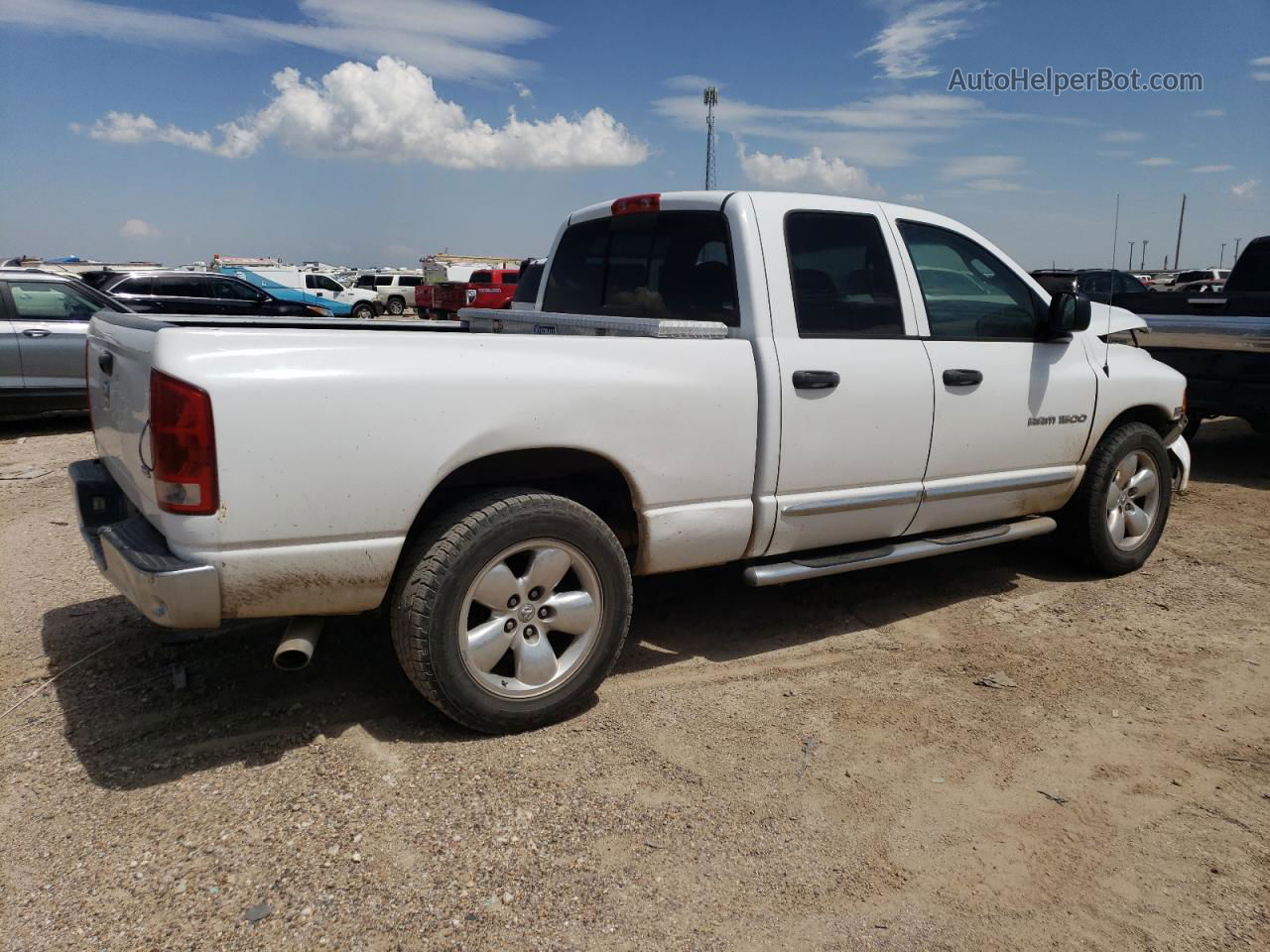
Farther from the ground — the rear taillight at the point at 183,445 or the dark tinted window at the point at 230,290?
the dark tinted window at the point at 230,290

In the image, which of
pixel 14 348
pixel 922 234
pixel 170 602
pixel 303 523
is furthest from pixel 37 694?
pixel 14 348

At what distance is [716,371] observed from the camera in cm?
353

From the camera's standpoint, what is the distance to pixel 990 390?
434 cm

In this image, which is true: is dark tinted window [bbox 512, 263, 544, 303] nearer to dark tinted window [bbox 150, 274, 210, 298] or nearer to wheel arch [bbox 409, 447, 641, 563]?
wheel arch [bbox 409, 447, 641, 563]

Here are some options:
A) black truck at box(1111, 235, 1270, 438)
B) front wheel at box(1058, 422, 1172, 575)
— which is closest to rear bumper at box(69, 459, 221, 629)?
front wheel at box(1058, 422, 1172, 575)

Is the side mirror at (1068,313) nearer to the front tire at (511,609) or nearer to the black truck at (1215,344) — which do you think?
the front tire at (511,609)

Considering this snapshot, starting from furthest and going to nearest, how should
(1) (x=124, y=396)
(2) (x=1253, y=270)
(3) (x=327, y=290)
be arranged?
1. (3) (x=327, y=290)
2. (2) (x=1253, y=270)
3. (1) (x=124, y=396)

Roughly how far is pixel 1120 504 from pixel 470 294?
83.8 ft

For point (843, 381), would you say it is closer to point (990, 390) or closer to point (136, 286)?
point (990, 390)

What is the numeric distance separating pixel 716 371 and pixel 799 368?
387 mm

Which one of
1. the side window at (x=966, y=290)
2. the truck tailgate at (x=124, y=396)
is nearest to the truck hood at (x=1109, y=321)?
the side window at (x=966, y=290)

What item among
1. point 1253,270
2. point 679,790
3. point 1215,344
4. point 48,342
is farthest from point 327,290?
→ point 679,790

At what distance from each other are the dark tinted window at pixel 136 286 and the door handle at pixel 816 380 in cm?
1289

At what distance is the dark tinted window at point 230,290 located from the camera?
14.6 meters
